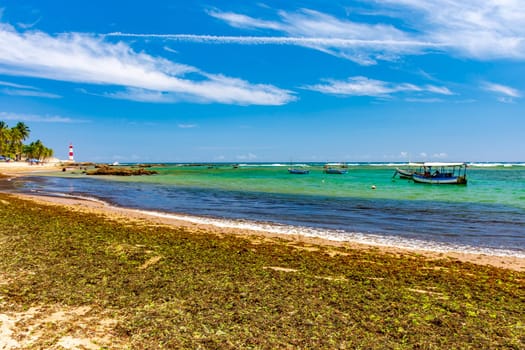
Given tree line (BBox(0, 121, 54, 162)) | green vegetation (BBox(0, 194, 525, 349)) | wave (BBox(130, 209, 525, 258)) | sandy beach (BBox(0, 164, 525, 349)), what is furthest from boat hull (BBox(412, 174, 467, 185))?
tree line (BBox(0, 121, 54, 162))

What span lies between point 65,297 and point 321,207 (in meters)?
23.5

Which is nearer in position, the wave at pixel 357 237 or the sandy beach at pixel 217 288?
the sandy beach at pixel 217 288

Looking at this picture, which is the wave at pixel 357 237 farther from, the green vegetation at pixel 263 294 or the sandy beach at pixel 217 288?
the green vegetation at pixel 263 294

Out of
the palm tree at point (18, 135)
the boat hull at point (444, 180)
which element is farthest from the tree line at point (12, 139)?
the boat hull at point (444, 180)

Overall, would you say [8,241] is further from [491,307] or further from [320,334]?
[491,307]

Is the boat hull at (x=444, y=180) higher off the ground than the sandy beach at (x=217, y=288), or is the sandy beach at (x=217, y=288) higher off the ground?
the boat hull at (x=444, y=180)

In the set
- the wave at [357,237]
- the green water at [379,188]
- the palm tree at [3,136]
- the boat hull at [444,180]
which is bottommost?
the wave at [357,237]

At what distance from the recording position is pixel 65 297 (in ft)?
23.6

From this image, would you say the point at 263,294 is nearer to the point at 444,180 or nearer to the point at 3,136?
the point at 444,180

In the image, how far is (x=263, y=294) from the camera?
7.79m

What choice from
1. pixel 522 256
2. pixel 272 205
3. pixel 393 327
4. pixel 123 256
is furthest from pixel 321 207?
pixel 393 327

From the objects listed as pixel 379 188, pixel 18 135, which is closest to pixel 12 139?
pixel 18 135

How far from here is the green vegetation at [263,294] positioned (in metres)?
5.96

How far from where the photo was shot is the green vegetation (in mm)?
5961
